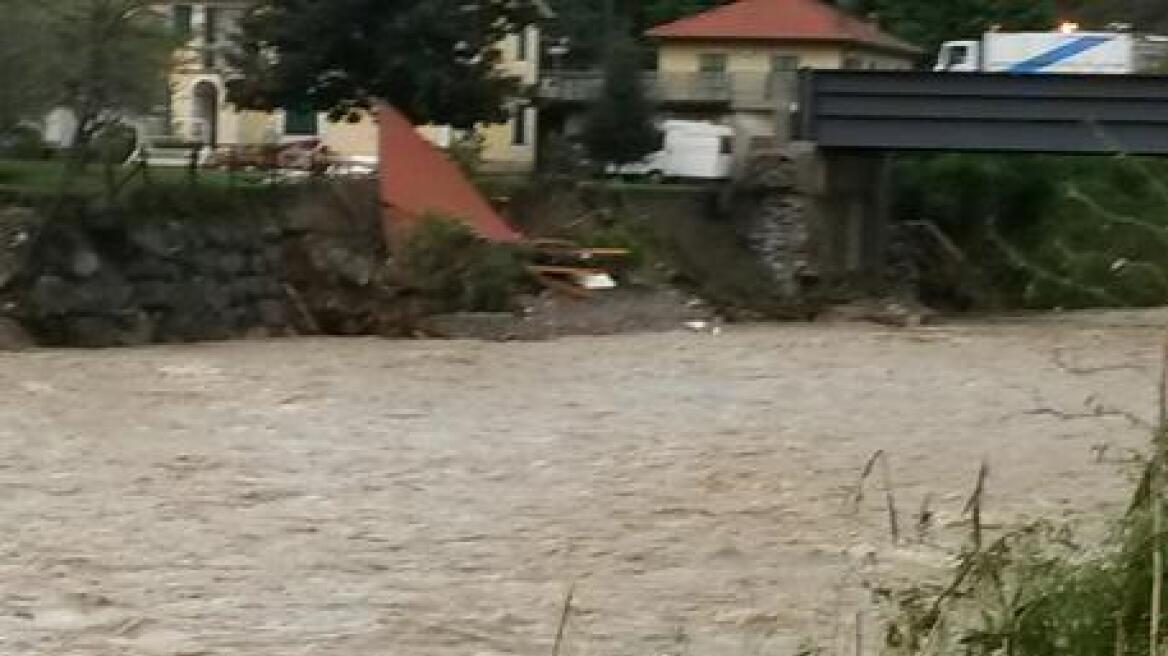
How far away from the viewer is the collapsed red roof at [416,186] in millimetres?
46062

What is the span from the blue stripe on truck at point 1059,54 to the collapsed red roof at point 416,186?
15.7 meters

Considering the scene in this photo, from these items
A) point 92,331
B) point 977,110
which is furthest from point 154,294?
point 977,110

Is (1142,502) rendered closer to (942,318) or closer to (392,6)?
(392,6)

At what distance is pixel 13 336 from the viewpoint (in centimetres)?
3847

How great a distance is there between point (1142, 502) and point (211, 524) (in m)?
15.8

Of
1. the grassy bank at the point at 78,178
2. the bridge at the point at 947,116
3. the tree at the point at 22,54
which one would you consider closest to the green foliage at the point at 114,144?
the grassy bank at the point at 78,178

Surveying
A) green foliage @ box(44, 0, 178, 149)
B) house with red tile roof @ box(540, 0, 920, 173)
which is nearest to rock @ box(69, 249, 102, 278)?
green foliage @ box(44, 0, 178, 149)

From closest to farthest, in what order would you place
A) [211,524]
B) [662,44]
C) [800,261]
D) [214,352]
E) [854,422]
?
[211,524] → [854,422] → [214,352] → [800,261] → [662,44]

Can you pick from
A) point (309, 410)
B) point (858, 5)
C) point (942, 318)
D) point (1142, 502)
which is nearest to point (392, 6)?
point (942, 318)

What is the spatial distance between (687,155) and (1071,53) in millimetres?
11943

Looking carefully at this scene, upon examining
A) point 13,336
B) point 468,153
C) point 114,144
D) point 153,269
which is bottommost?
point 13,336

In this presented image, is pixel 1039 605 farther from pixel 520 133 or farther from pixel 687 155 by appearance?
pixel 520 133

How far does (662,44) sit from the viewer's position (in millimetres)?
78438

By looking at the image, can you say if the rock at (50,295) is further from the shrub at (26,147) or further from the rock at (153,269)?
the shrub at (26,147)
